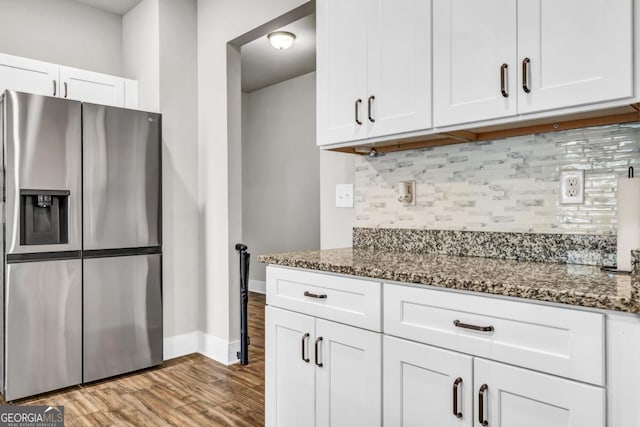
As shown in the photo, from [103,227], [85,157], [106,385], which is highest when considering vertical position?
[85,157]

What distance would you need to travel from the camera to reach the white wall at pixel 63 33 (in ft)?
10.3

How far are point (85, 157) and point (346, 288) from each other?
6.57 ft

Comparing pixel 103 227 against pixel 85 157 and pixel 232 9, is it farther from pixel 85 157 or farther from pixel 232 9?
pixel 232 9

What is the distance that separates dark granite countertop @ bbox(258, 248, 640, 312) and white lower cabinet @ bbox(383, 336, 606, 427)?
8.2 inches

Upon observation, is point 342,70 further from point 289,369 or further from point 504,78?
point 289,369

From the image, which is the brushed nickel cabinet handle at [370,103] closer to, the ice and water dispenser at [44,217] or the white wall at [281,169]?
the ice and water dispenser at [44,217]

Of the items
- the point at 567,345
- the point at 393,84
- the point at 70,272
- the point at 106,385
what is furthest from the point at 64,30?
the point at 567,345

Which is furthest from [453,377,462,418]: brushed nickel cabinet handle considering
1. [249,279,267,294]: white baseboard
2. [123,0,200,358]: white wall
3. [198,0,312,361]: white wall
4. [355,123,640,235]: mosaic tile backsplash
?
[249,279,267,294]: white baseboard

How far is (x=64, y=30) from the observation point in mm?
3363

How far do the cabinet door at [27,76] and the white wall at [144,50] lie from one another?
609mm

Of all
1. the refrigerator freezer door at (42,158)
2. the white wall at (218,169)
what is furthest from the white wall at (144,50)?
the refrigerator freezer door at (42,158)

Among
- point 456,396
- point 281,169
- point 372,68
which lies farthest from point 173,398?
point 281,169

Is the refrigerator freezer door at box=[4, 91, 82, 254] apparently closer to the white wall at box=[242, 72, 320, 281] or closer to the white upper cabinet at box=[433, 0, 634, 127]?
the white upper cabinet at box=[433, 0, 634, 127]

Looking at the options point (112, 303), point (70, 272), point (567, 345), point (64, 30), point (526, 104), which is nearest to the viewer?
point (567, 345)
